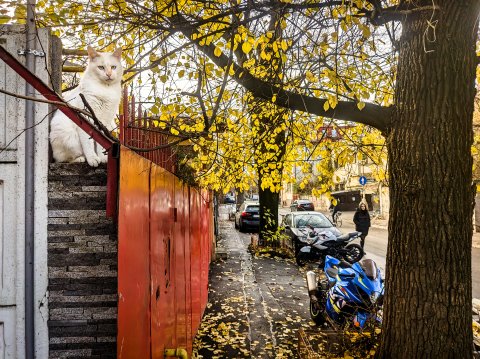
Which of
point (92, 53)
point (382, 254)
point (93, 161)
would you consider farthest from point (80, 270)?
point (382, 254)

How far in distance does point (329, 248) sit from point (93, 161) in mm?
9017

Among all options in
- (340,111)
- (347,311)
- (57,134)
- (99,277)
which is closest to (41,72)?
(57,134)

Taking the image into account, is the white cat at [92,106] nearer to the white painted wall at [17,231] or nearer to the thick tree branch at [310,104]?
the white painted wall at [17,231]

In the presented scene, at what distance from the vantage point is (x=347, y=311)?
5773 millimetres

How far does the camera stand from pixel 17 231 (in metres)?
2.65

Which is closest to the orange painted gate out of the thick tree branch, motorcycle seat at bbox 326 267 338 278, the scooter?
the thick tree branch

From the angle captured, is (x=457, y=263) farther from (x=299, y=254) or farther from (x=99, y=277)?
(x=299, y=254)

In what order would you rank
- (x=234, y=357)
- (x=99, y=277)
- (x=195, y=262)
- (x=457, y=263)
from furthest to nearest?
(x=195, y=262) < (x=234, y=357) < (x=457, y=263) < (x=99, y=277)

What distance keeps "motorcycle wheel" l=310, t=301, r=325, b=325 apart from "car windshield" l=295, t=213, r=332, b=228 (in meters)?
7.26

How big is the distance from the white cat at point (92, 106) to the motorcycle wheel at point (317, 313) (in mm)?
4920

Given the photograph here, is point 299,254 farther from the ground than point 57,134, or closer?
closer

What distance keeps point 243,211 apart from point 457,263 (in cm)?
1947

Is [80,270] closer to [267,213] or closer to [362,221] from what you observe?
[267,213]

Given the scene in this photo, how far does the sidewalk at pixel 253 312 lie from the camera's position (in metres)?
5.83
